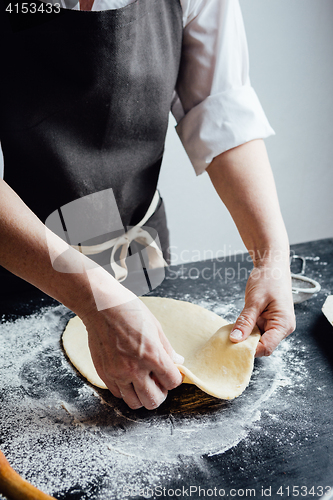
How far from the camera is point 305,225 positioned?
2994 mm

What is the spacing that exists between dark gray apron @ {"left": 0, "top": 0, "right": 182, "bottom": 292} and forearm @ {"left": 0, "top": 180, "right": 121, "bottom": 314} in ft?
0.87

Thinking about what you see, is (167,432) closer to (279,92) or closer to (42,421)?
(42,421)

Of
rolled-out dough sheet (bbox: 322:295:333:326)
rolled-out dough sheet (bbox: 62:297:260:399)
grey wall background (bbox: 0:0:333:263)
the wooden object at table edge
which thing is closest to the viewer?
the wooden object at table edge

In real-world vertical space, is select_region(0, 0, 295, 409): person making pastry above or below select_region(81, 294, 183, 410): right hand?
above

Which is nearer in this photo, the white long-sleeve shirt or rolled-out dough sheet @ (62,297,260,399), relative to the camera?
rolled-out dough sheet @ (62,297,260,399)

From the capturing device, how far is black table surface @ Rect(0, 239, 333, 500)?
623 millimetres

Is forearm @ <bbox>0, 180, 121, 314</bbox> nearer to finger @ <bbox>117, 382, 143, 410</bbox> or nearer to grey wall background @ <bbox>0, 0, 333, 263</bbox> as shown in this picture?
finger @ <bbox>117, 382, 143, 410</bbox>

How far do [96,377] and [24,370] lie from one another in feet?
0.57

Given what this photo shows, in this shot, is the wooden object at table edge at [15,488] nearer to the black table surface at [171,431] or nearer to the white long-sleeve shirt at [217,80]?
the black table surface at [171,431]

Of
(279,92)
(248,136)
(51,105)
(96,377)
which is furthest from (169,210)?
(96,377)

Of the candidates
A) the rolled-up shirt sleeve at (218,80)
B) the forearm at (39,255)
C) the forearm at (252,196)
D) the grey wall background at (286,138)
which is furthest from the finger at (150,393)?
the grey wall background at (286,138)

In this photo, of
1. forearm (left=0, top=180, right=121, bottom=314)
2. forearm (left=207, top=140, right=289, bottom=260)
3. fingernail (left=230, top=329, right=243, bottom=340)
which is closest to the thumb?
fingernail (left=230, top=329, right=243, bottom=340)

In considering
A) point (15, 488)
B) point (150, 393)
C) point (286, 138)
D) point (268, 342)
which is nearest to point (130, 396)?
point (150, 393)

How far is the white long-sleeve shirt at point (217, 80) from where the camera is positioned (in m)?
1.05
